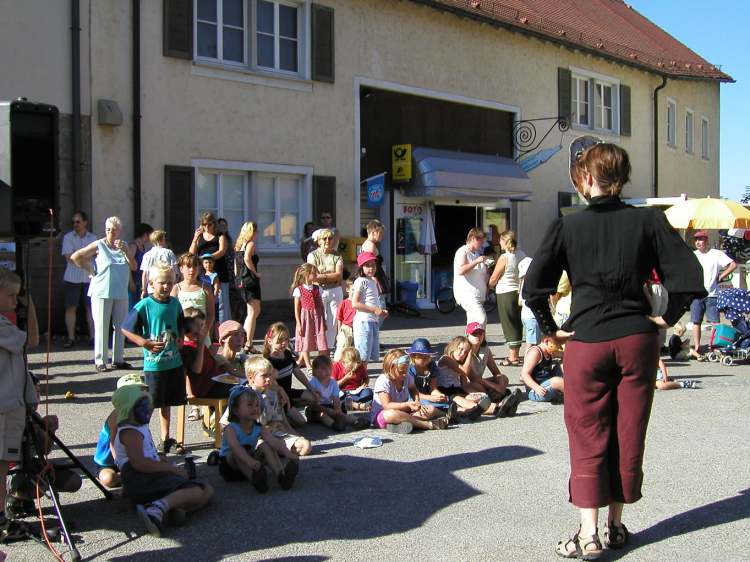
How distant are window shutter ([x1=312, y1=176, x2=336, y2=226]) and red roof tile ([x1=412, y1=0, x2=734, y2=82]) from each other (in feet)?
14.6

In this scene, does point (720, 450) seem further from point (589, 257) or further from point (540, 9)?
point (540, 9)

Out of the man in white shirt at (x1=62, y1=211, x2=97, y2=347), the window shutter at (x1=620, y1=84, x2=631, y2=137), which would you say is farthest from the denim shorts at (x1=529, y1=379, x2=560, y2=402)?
the window shutter at (x1=620, y1=84, x2=631, y2=137)

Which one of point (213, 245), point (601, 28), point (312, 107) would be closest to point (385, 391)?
point (213, 245)

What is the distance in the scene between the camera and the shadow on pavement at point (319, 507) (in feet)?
16.9

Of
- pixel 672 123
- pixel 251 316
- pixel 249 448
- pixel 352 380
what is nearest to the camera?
pixel 249 448

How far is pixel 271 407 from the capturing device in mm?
7383

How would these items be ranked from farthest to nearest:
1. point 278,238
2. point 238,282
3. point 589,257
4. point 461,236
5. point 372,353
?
point 461,236 < point 278,238 < point 238,282 < point 372,353 < point 589,257

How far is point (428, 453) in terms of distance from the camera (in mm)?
7230

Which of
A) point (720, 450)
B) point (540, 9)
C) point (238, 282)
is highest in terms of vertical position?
point (540, 9)

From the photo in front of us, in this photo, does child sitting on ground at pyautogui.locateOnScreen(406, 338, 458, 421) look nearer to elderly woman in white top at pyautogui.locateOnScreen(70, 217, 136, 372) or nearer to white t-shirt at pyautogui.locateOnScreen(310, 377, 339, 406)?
white t-shirt at pyautogui.locateOnScreen(310, 377, 339, 406)

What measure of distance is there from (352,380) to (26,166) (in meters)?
4.55

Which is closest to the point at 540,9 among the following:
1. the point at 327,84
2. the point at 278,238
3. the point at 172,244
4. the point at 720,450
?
the point at 327,84

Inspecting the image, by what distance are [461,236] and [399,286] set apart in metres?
3.07

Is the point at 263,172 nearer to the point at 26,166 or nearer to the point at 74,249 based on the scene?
the point at 74,249
